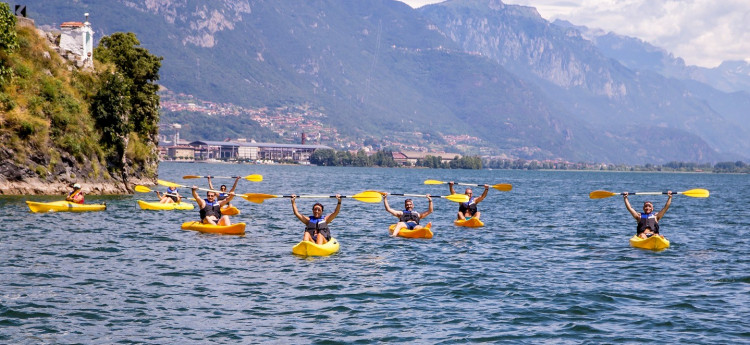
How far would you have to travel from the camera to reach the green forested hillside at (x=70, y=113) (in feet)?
169

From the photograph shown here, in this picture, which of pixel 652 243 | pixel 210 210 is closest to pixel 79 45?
pixel 210 210

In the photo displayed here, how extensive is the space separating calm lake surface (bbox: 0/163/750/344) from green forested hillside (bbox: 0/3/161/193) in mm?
13543

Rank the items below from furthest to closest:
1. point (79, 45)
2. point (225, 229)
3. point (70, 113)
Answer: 1. point (79, 45)
2. point (70, 113)
3. point (225, 229)

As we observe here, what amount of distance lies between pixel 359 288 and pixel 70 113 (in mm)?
40584

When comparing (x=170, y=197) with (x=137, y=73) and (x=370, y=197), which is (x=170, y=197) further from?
(x=137, y=73)

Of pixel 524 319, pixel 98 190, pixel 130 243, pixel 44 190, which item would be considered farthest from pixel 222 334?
pixel 98 190

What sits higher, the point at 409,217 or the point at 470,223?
the point at 409,217

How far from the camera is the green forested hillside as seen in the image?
5166cm

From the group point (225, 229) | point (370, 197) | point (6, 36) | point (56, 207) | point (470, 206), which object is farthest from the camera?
point (6, 36)

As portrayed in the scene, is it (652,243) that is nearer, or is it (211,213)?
(652,243)

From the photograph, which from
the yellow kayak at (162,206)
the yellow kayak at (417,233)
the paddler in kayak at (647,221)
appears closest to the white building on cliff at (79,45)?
the yellow kayak at (162,206)

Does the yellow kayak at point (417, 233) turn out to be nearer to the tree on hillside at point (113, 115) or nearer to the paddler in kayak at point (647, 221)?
Answer: the paddler in kayak at point (647, 221)

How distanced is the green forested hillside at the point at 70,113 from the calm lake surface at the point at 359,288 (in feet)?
44.4

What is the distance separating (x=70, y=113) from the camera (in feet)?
187
